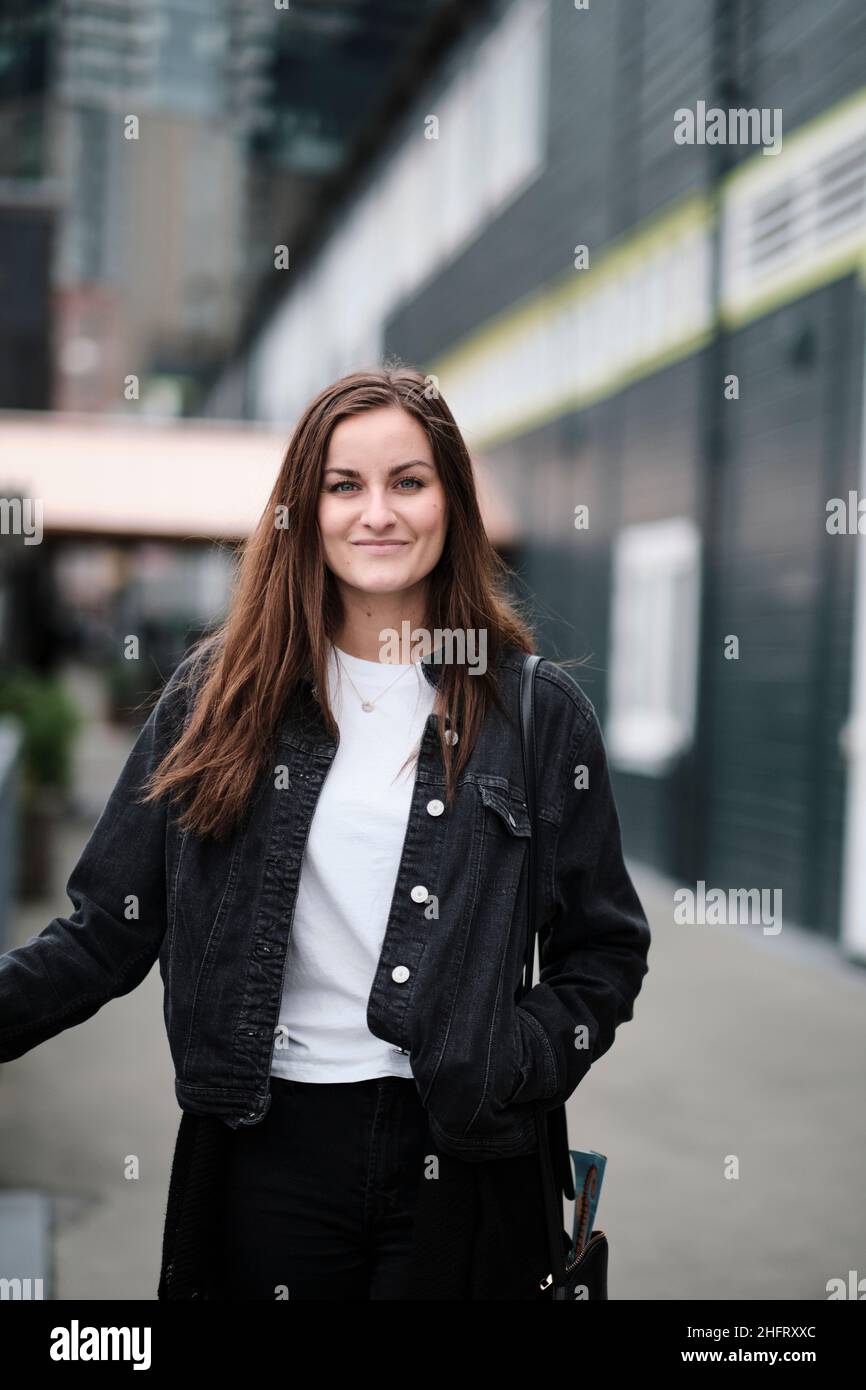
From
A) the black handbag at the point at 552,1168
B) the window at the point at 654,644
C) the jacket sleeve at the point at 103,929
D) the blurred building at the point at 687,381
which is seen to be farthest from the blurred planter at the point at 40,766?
the black handbag at the point at 552,1168

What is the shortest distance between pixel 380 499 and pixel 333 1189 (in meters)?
0.89

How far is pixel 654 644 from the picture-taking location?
34.0ft

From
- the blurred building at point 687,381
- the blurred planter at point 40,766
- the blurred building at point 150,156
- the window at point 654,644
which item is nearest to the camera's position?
the blurred building at point 687,381

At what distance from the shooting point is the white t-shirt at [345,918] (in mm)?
1809

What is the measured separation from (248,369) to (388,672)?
83.2 feet

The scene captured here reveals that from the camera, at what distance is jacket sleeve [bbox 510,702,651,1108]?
72.0 inches

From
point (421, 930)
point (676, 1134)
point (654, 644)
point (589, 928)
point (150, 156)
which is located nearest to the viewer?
point (421, 930)

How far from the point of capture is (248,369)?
26.3 metres

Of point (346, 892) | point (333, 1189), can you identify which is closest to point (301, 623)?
point (346, 892)

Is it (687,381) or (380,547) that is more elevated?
(687,381)

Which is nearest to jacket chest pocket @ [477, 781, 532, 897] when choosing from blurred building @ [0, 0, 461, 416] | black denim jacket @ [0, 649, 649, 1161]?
black denim jacket @ [0, 649, 649, 1161]

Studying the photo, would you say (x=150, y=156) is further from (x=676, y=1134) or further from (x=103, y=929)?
(x=103, y=929)

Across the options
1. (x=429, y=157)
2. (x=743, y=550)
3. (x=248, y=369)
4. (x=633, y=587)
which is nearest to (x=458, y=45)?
(x=429, y=157)

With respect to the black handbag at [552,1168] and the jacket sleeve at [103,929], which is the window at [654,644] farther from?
the jacket sleeve at [103,929]
